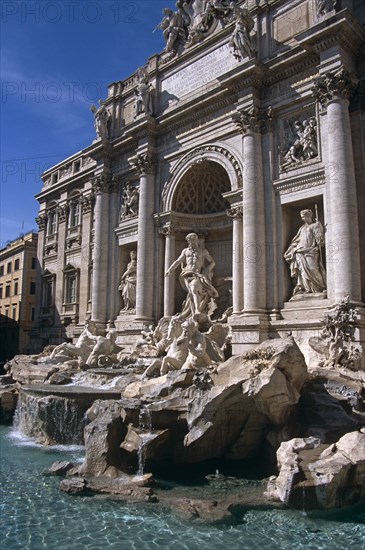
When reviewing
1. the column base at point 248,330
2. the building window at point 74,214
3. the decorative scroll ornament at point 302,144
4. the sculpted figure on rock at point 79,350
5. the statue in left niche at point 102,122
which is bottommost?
the sculpted figure on rock at point 79,350

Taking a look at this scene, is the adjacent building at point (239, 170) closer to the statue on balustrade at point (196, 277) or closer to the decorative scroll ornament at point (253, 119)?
the decorative scroll ornament at point (253, 119)

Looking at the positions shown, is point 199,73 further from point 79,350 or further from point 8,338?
point 8,338

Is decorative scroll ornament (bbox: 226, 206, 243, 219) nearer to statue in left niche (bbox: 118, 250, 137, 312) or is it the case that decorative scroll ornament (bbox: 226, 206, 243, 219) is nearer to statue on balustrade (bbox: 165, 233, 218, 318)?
statue on balustrade (bbox: 165, 233, 218, 318)

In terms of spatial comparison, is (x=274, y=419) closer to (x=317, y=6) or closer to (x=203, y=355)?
(x=203, y=355)

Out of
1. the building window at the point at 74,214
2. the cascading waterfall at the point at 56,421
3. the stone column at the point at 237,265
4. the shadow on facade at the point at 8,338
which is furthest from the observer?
the shadow on facade at the point at 8,338

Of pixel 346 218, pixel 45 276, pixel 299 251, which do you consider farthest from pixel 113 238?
pixel 346 218

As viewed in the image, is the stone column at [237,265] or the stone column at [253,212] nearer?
the stone column at [253,212]

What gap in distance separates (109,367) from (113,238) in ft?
24.9

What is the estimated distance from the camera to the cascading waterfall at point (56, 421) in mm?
12297

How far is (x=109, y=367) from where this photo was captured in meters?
17.6

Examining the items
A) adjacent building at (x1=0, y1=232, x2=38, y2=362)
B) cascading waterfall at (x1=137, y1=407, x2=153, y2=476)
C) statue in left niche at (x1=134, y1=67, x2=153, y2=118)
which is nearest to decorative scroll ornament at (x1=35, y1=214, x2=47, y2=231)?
adjacent building at (x1=0, y1=232, x2=38, y2=362)

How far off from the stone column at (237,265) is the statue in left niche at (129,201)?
252 inches

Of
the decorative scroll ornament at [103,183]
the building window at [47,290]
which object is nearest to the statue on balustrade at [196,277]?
the decorative scroll ornament at [103,183]

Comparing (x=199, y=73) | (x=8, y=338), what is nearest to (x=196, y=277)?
(x=199, y=73)
